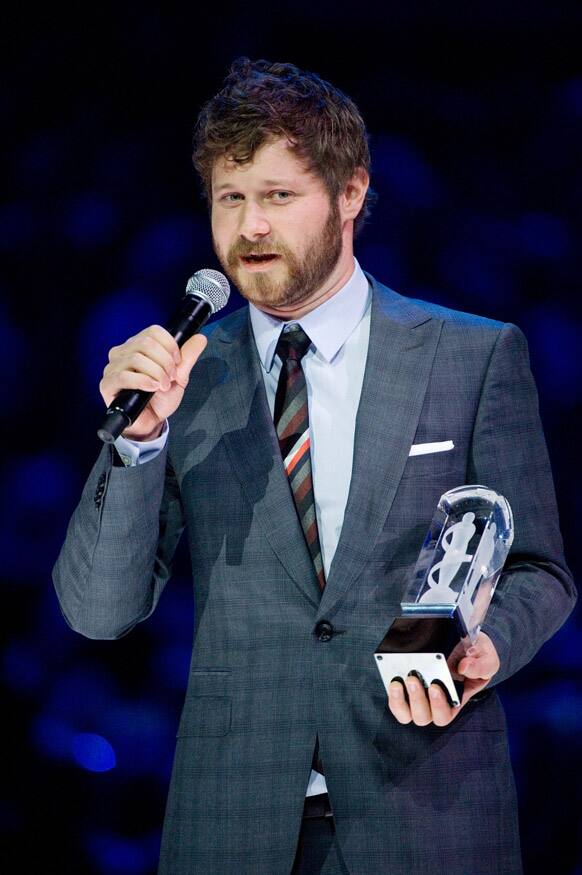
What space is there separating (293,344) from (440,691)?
0.70 meters

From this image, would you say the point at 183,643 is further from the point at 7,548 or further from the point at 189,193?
the point at 189,193

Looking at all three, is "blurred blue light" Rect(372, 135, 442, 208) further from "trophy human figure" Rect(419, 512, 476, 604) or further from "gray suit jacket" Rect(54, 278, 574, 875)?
"trophy human figure" Rect(419, 512, 476, 604)

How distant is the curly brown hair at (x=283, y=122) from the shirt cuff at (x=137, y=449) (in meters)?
0.49

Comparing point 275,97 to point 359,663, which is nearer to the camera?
point 359,663

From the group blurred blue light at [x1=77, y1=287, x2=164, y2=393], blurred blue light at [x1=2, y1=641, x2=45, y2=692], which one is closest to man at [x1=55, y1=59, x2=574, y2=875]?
blurred blue light at [x1=77, y1=287, x2=164, y2=393]

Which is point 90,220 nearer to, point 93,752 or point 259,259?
point 259,259

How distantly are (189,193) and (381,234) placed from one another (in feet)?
1.45

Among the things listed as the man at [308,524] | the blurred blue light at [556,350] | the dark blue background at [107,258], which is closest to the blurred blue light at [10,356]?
the dark blue background at [107,258]

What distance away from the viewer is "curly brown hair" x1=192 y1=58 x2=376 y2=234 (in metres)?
1.80

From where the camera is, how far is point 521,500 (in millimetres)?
1665

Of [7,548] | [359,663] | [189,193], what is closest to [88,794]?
[7,548]

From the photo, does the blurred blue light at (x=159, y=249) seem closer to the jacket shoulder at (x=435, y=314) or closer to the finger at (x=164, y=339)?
the jacket shoulder at (x=435, y=314)

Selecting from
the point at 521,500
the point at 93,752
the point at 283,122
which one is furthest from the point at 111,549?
the point at 93,752

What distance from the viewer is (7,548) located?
2.50 metres
